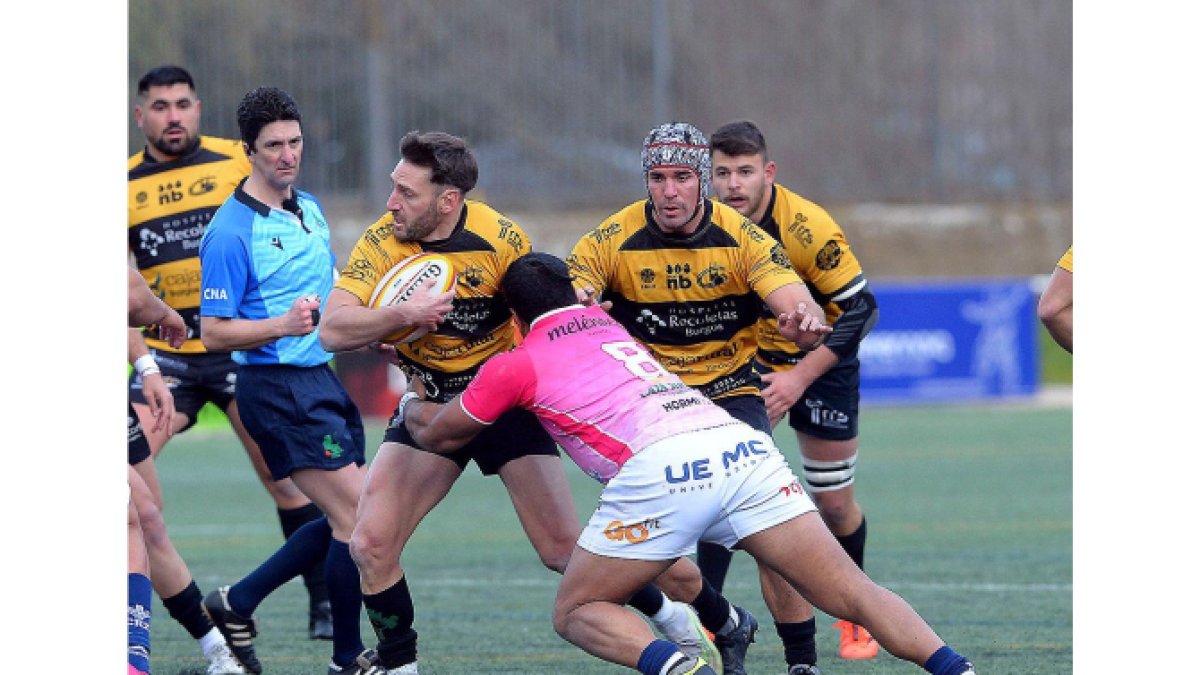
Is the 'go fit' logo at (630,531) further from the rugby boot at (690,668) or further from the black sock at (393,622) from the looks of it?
the black sock at (393,622)

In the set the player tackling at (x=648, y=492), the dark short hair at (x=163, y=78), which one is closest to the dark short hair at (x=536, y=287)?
the player tackling at (x=648, y=492)

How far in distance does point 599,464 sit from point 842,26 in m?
20.1

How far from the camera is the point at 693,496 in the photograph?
16.2 feet

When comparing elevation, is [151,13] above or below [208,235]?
above

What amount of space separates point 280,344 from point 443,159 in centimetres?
127

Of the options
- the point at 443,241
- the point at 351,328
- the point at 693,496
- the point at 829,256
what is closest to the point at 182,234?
the point at 443,241

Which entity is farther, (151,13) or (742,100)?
(742,100)

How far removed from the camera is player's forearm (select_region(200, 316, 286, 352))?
618 centimetres

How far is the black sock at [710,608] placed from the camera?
638 cm

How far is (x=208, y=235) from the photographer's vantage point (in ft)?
21.4

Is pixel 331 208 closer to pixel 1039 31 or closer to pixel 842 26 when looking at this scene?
pixel 842 26
